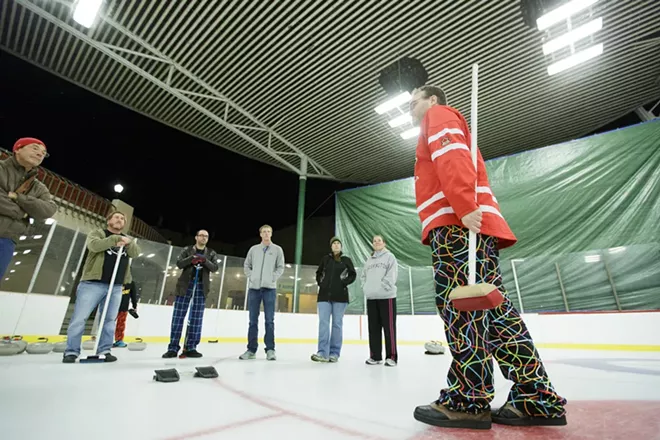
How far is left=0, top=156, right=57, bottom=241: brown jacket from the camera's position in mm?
2223

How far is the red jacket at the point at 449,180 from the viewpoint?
1.25 m

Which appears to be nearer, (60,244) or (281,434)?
(281,434)

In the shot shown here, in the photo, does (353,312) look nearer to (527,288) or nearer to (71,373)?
(527,288)

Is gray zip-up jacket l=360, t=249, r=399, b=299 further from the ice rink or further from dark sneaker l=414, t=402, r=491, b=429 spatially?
dark sneaker l=414, t=402, r=491, b=429

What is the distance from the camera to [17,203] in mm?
2303

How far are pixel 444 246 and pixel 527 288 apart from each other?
6604 mm

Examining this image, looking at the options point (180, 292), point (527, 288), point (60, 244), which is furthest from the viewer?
point (527, 288)

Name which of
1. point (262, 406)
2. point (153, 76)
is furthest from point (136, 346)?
point (153, 76)

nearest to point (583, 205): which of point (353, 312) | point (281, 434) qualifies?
point (353, 312)

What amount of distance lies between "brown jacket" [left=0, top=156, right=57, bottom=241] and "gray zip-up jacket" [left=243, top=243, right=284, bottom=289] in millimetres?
1929

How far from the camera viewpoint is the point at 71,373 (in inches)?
88.4

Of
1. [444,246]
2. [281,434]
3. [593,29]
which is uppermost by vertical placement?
[593,29]

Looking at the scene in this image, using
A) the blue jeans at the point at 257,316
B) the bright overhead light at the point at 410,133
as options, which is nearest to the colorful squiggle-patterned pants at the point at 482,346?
the blue jeans at the point at 257,316

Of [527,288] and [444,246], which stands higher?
[527,288]
